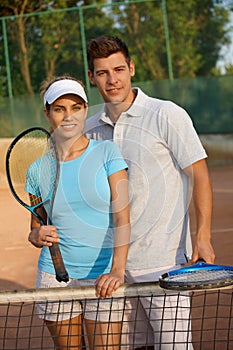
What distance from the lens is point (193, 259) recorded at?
3043 millimetres

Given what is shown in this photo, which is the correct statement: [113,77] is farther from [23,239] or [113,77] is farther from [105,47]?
[23,239]

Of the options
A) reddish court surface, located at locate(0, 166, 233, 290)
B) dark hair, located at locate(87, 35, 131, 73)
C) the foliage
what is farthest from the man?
the foliage

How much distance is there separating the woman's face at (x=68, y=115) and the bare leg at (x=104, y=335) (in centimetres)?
70

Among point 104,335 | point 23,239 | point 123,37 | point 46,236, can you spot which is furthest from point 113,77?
point 123,37

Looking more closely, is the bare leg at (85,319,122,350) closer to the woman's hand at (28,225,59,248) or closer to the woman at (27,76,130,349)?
the woman at (27,76,130,349)

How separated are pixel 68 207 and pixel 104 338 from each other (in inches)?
19.6

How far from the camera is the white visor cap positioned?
2.93 metres

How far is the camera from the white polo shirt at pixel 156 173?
304 cm

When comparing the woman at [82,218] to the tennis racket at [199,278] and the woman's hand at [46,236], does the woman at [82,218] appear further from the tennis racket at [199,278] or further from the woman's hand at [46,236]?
the tennis racket at [199,278]

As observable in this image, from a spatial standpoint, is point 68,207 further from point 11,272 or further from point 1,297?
point 11,272

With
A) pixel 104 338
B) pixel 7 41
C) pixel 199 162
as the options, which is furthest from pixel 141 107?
pixel 7 41

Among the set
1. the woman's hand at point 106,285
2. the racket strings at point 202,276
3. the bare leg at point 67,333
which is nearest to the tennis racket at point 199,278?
the racket strings at point 202,276

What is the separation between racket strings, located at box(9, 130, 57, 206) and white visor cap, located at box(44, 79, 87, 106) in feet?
0.59

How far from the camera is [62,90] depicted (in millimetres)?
2939
